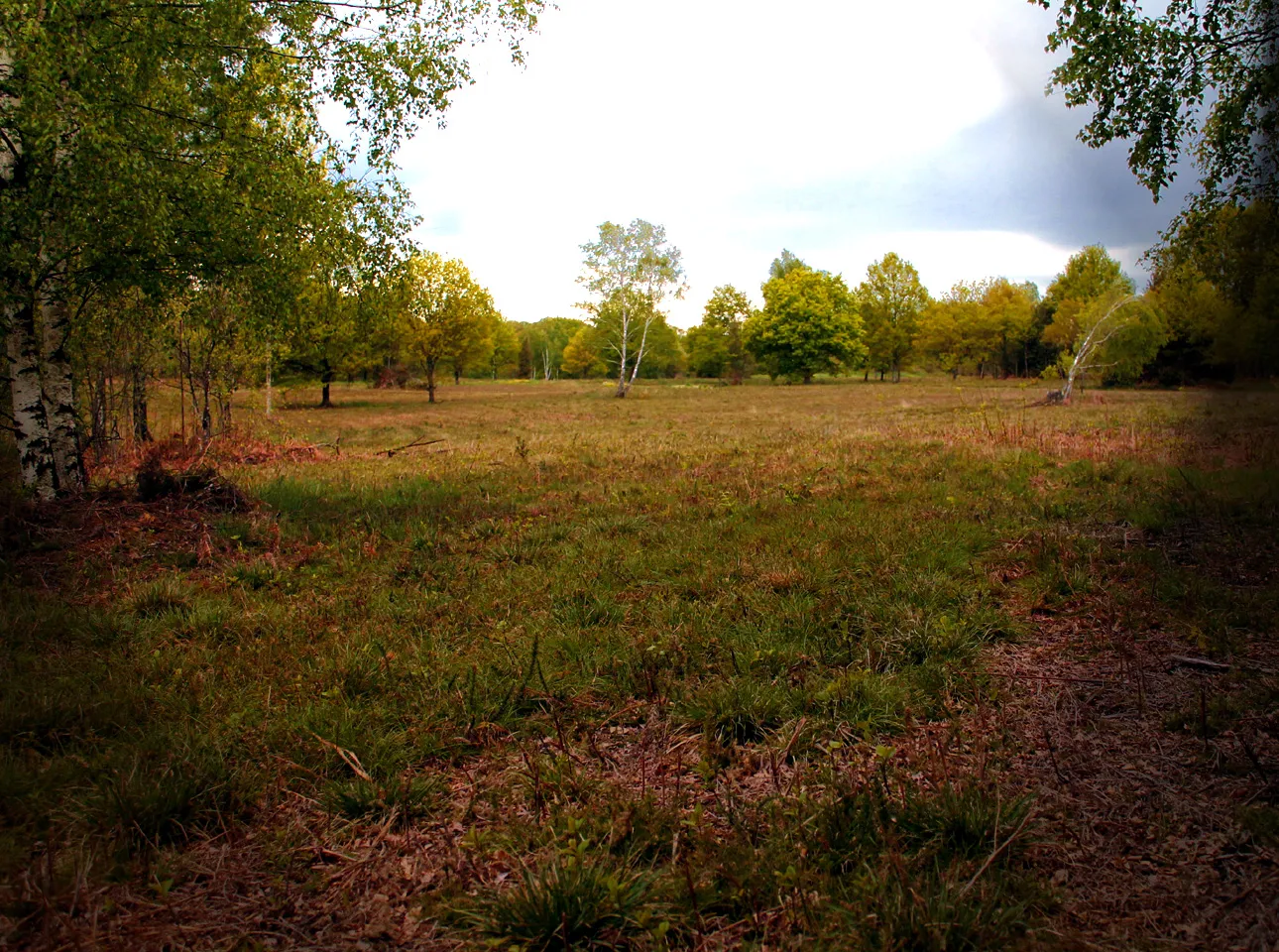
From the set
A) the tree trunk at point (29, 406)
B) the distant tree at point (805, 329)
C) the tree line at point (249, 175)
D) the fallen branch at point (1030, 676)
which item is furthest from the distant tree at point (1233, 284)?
the distant tree at point (805, 329)

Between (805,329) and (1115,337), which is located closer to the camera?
(1115,337)

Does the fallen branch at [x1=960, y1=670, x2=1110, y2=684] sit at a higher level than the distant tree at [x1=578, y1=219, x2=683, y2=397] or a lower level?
lower

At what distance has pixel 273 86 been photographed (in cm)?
902

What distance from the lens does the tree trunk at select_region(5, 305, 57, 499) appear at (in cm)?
809

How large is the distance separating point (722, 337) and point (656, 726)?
78293 millimetres

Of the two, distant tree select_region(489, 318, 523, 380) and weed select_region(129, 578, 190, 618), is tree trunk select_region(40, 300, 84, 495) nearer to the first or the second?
weed select_region(129, 578, 190, 618)

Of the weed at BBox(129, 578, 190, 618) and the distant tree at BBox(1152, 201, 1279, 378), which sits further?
the weed at BBox(129, 578, 190, 618)

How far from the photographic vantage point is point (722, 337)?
79625 mm

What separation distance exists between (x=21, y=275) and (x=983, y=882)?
1062cm

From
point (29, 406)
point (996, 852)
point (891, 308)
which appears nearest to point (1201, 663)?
point (996, 852)

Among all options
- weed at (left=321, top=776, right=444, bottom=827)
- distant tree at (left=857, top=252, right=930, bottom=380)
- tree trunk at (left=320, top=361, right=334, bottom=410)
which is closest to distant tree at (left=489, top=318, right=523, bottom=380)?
distant tree at (left=857, top=252, right=930, bottom=380)

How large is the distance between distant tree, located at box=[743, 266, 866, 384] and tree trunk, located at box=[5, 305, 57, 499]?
207 feet

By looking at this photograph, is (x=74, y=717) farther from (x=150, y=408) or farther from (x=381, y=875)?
(x=150, y=408)

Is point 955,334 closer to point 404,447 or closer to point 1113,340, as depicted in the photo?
point 1113,340
